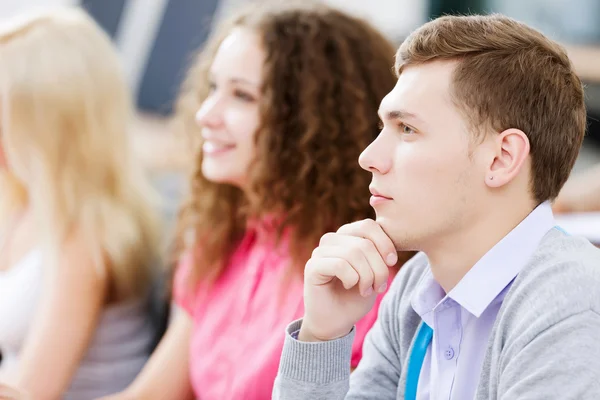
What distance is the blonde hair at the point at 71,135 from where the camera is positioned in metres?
1.65

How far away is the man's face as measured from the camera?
871mm

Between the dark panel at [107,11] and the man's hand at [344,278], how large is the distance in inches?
123

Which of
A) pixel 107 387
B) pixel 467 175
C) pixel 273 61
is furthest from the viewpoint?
pixel 107 387

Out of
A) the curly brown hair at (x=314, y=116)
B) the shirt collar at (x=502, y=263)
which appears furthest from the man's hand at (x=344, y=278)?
the curly brown hair at (x=314, y=116)

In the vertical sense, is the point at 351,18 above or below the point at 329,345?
above

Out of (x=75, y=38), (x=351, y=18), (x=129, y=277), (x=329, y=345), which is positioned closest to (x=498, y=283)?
(x=329, y=345)

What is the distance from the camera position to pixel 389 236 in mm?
938

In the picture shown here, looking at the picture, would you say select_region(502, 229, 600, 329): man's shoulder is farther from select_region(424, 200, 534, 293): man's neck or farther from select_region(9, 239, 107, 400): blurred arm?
select_region(9, 239, 107, 400): blurred arm

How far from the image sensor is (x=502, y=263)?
34.8 inches

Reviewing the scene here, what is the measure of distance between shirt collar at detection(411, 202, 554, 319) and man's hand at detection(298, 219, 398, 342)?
0.34ft

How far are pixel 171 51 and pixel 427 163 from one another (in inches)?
120

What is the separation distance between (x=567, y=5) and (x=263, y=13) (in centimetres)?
274

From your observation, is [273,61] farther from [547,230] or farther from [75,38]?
[547,230]

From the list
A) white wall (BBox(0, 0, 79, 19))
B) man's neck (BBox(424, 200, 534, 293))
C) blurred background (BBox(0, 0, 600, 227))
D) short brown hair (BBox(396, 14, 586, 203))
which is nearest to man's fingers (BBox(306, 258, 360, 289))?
man's neck (BBox(424, 200, 534, 293))
